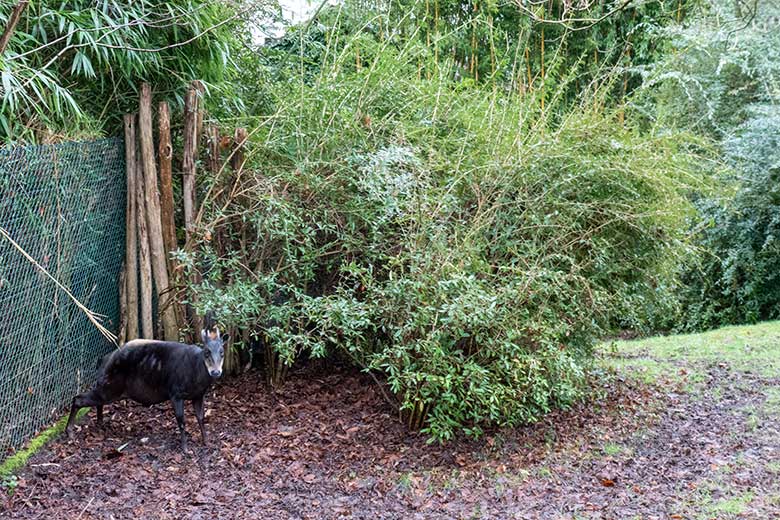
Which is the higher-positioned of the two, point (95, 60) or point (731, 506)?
point (95, 60)

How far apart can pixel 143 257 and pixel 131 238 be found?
17 cm

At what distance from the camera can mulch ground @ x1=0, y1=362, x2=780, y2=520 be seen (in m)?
4.08

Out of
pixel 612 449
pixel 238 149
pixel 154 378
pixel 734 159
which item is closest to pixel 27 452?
pixel 154 378

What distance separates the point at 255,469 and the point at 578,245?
265 cm

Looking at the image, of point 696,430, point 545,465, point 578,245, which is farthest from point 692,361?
point 545,465

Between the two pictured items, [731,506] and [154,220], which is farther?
[154,220]

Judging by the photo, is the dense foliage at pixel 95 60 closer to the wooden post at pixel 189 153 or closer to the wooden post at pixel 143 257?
the wooden post at pixel 189 153

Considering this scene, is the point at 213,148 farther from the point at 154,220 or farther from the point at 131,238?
the point at 131,238

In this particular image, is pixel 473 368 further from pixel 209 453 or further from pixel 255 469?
pixel 209 453

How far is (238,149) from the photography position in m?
5.70

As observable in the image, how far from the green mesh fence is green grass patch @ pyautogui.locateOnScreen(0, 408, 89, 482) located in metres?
0.06

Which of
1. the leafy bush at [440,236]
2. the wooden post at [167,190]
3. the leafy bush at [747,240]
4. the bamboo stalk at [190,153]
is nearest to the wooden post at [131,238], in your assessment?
the wooden post at [167,190]

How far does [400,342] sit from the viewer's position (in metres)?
4.69

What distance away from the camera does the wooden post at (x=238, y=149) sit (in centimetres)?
566
